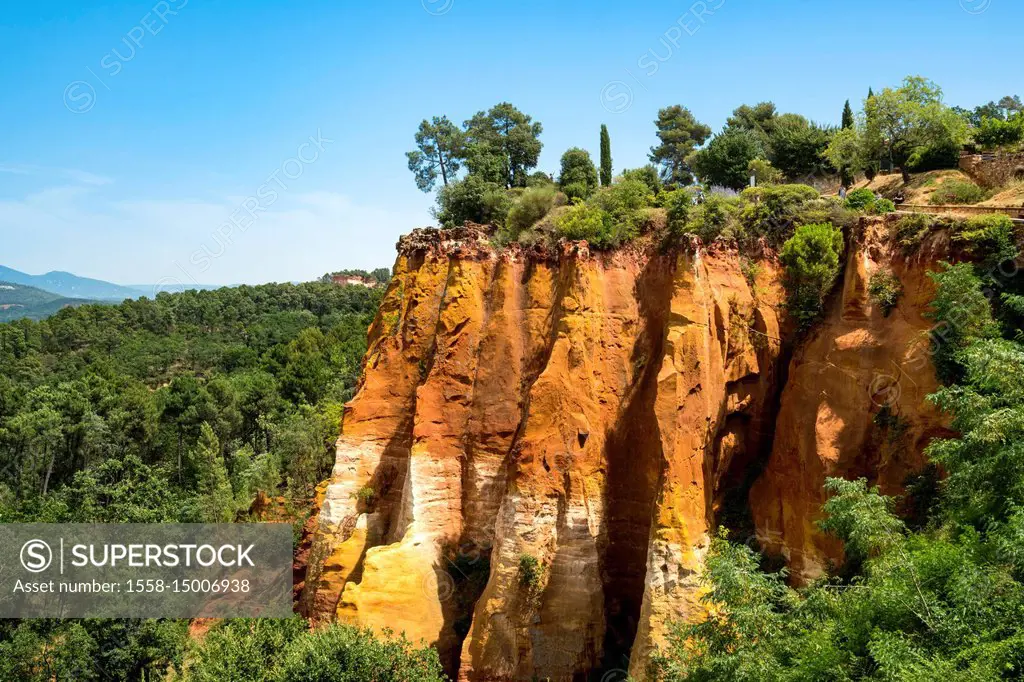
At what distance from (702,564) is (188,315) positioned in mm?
85448

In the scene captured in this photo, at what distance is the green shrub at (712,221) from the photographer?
21.6 meters

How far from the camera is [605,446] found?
2166 centimetres

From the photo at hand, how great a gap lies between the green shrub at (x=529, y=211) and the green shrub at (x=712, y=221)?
6001 millimetres

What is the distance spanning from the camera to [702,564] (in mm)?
18297

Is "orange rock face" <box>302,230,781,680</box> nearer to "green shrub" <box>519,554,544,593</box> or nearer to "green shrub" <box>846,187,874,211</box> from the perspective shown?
"green shrub" <box>519,554,544,593</box>

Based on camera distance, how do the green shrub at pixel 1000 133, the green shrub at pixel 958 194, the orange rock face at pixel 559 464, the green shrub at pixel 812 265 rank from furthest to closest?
the green shrub at pixel 1000 133 → the green shrub at pixel 958 194 → the green shrub at pixel 812 265 → the orange rock face at pixel 559 464

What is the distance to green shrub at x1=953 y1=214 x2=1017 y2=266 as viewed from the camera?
58.1ft

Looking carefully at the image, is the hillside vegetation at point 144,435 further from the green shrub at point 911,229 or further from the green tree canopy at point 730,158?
the green tree canopy at point 730,158

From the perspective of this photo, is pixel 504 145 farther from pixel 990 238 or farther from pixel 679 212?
pixel 990 238

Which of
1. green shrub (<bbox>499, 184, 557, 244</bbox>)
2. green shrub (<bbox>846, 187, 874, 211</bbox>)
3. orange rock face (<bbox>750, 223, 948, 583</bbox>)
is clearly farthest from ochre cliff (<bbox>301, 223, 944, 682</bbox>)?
green shrub (<bbox>846, 187, 874, 211</bbox>)

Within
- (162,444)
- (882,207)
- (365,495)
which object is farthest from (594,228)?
(162,444)

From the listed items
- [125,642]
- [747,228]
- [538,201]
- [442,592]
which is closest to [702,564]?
[442,592]

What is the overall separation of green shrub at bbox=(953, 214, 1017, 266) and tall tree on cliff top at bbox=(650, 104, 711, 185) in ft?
89.0

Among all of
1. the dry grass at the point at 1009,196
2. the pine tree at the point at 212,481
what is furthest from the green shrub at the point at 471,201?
the pine tree at the point at 212,481
